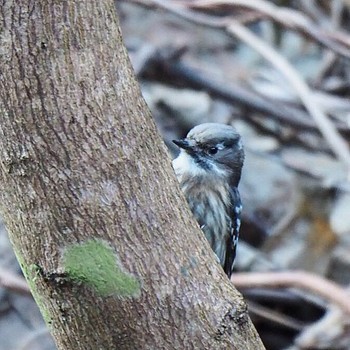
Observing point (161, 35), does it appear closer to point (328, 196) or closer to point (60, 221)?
point (328, 196)

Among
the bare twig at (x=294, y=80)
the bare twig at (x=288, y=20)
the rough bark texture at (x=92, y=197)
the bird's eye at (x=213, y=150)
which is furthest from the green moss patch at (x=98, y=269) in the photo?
the bare twig at (x=288, y=20)

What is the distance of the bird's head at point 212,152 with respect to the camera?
2.72 meters

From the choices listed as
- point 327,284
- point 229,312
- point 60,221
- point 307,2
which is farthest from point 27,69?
point 307,2

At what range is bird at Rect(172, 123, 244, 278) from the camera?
2736 millimetres

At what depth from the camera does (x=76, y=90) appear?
131 cm

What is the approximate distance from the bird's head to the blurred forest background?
0.57m

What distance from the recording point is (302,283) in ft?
10.6

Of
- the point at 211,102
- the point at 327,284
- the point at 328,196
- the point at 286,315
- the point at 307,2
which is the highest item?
the point at 307,2

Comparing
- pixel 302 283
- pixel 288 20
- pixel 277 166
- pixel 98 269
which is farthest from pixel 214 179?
pixel 277 166

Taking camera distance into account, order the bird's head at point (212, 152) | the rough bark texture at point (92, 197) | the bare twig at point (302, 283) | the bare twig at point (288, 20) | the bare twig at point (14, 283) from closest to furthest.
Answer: the rough bark texture at point (92, 197) → the bird's head at point (212, 152) → the bare twig at point (302, 283) → the bare twig at point (14, 283) → the bare twig at point (288, 20)

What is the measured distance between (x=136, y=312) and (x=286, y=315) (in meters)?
2.95

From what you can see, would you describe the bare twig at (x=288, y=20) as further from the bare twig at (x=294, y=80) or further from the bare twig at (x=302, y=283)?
the bare twig at (x=302, y=283)

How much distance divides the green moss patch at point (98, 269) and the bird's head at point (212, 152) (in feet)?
4.27

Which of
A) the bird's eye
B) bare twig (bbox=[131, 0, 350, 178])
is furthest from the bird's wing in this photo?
bare twig (bbox=[131, 0, 350, 178])
